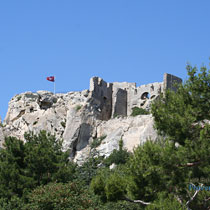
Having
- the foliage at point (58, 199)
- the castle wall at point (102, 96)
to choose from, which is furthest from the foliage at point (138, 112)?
the foliage at point (58, 199)

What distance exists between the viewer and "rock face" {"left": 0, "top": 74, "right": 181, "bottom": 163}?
39438 mm

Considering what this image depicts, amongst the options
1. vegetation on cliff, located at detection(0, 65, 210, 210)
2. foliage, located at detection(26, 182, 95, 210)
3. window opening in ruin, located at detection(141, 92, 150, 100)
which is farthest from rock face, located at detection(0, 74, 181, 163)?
vegetation on cliff, located at detection(0, 65, 210, 210)

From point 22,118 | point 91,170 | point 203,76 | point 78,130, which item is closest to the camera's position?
point 203,76

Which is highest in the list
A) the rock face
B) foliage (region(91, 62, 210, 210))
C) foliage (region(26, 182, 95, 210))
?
the rock face

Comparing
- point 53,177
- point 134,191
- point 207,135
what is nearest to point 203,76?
point 207,135

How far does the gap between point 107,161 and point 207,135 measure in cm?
2102

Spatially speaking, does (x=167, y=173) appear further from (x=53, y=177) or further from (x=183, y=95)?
(x=53, y=177)

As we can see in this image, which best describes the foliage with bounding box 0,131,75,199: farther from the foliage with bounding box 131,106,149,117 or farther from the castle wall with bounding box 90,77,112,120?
the foliage with bounding box 131,106,149,117

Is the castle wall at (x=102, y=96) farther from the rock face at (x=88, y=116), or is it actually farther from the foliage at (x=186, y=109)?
the foliage at (x=186, y=109)

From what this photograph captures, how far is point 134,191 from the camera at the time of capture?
18359 mm

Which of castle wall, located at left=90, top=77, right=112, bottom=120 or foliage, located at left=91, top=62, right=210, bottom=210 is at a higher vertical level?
castle wall, located at left=90, top=77, right=112, bottom=120

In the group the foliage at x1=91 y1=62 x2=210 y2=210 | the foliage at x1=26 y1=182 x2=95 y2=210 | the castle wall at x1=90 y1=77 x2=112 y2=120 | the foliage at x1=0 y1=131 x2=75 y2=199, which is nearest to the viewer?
the foliage at x1=91 y1=62 x2=210 y2=210

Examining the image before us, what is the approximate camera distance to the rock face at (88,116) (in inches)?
1553

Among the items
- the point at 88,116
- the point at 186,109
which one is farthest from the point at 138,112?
the point at 186,109
